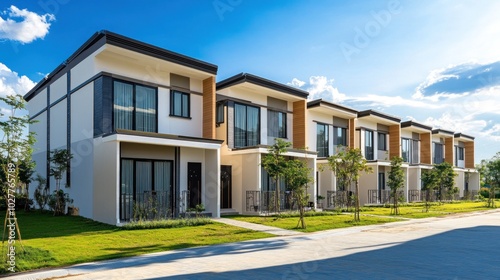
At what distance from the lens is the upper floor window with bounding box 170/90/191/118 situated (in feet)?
65.1

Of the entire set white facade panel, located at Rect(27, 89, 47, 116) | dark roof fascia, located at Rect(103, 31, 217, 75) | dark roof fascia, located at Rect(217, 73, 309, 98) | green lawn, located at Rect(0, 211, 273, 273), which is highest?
dark roof fascia, located at Rect(103, 31, 217, 75)

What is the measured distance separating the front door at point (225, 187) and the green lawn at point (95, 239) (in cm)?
516

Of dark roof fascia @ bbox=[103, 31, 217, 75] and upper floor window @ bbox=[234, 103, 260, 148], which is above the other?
dark roof fascia @ bbox=[103, 31, 217, 75]

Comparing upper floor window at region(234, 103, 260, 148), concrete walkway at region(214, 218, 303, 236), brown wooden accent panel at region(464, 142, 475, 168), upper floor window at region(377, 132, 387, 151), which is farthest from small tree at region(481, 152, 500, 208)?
concrete walkway at region(214, 218, 303, 236)

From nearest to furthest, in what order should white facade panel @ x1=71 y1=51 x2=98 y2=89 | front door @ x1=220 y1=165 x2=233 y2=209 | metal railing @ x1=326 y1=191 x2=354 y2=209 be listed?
white facade panel @ x1=71 y1=51 x2=98 y2=89 < front door @ x1=220 y1=165 x2=233 y2=209 < metal railing @ x1=326 y1=191 x2=354 y2=209

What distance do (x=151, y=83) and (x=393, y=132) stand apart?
83.7 ft

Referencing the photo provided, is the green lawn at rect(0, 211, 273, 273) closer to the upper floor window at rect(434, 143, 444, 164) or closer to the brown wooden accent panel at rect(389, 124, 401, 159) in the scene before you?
the brown wooden accent panel at rect(389, 124, 401, 159)

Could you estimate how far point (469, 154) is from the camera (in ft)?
169

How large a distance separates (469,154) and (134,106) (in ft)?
155

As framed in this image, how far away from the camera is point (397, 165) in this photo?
25984mm

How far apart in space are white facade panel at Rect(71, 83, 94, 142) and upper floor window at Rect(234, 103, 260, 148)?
8.03m

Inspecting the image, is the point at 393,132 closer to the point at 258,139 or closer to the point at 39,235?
the point at 258,139

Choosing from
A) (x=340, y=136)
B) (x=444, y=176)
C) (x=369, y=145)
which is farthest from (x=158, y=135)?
(x=444, y=176)

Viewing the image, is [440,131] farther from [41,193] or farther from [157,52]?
[41,193]
